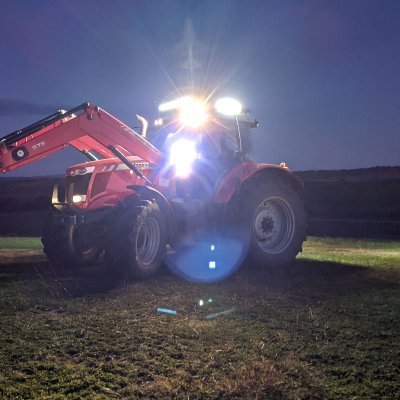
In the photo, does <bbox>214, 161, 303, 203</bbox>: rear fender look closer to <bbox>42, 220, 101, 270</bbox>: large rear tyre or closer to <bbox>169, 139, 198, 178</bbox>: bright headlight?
<bbox>169, 139, 198, 178</bbox>: bright headlight

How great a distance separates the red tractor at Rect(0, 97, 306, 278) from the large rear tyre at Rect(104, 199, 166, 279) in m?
0.02

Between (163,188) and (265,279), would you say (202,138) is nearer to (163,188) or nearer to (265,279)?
(163,188)

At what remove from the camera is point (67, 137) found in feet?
23.9

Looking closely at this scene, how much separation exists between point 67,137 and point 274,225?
387cm

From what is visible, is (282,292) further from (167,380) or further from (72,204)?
(72,204)

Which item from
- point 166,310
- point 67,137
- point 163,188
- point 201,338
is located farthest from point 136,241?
point 201,338

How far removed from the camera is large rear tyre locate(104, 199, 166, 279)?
21.2ft

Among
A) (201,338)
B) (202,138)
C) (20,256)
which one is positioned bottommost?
(201,338)

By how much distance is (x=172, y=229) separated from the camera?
716cm

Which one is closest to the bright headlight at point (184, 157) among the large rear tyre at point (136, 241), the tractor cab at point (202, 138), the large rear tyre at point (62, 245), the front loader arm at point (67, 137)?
the tractor cab at point (202, 138)

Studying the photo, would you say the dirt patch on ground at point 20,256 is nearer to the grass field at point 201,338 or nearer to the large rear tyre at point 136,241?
the grass field at point 201,338

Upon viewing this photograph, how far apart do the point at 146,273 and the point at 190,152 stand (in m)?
2.28

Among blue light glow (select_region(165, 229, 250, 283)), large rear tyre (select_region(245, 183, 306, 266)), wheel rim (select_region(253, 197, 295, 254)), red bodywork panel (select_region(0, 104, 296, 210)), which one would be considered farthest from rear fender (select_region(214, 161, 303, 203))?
blue light glow (select_region(165, 229, 250, 283))

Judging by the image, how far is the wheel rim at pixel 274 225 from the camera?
Answer: 8133mm
